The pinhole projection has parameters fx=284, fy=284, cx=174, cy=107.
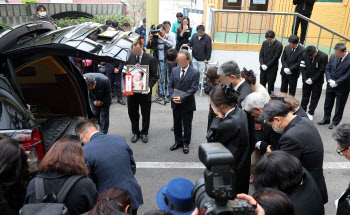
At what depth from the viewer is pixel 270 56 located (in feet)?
25.6

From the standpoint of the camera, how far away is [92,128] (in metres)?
3.08

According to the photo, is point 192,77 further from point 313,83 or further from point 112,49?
point 313,83

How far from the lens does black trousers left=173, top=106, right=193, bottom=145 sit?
5230 mm

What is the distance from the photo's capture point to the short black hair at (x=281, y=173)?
2146 mm

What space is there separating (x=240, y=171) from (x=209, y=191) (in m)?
1.89

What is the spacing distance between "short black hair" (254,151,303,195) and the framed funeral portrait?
342 centimetres

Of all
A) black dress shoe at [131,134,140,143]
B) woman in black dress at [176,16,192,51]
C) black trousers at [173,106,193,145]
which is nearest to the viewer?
black trousers at [173,106,193,145]

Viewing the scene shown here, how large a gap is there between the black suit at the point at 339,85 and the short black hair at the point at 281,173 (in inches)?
189

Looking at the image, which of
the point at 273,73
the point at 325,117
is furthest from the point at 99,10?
the point at 325,117

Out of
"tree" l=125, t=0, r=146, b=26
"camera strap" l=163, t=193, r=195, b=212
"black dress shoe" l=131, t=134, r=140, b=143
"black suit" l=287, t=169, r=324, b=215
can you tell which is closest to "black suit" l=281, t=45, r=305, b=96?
"black dress shoe" l=131, t=134, r=140, b=143

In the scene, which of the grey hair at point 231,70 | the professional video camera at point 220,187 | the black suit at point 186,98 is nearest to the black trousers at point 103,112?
the black suit at point 186,98

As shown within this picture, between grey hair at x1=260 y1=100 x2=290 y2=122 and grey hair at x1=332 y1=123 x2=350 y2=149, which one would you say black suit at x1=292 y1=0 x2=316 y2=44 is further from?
grey hair at x1=332 y1=123 x2=350 y2=149

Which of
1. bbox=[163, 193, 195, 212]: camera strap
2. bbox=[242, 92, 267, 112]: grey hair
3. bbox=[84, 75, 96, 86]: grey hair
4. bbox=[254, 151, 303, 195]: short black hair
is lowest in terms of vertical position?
bbox=[163, 193, 195, 212]: camera strap

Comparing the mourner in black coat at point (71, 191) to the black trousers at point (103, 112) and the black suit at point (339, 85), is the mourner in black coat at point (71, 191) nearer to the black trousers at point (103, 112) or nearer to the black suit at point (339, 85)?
the black trousers at point (103, 112)
